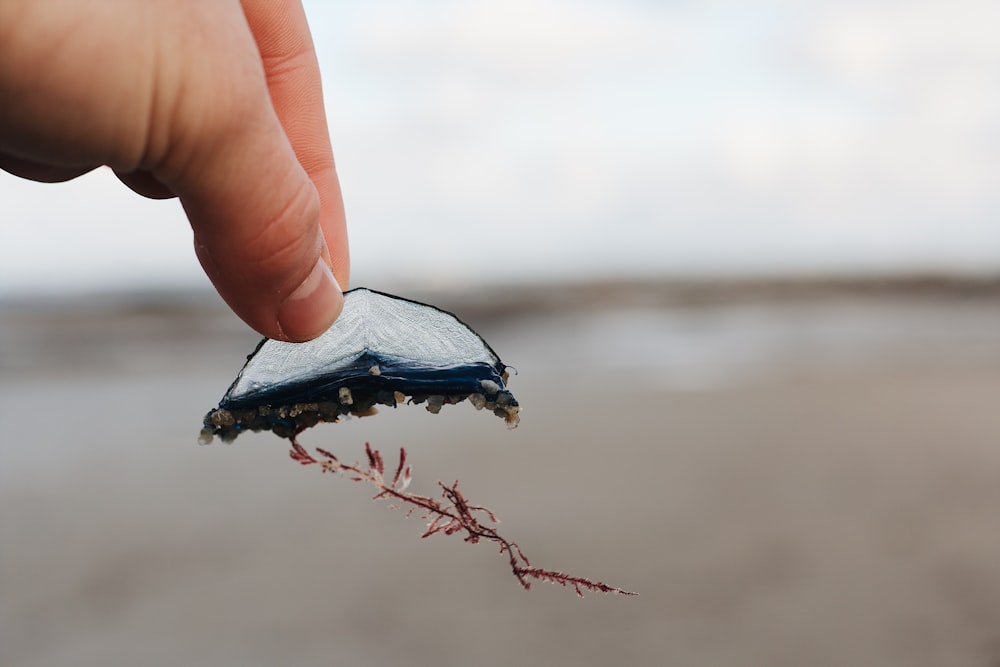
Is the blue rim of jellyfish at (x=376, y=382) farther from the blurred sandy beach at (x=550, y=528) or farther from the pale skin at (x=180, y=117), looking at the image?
the blurred sandy beach at (x=550, y=528)

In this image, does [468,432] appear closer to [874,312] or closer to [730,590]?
[730,590]

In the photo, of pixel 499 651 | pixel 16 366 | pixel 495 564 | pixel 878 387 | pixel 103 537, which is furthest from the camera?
pixel 16 366

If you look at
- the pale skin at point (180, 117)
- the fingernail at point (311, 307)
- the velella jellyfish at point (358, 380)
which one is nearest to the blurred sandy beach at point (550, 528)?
the velella jellyfish at point (358, 380)

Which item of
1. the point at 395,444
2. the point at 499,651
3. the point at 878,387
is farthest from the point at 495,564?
the point at 878,387

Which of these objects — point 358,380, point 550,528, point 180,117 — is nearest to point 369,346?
point 358,380

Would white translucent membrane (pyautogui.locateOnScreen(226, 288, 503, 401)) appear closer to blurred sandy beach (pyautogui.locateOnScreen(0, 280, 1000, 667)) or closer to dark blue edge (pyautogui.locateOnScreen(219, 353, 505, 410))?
dark blue edge (pyautogui.locateOnScreen(219, 353, 505, 410))

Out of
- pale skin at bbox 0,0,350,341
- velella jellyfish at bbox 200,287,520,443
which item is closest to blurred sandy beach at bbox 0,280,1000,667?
velella jellyfish at bbox 200,287,520,443
